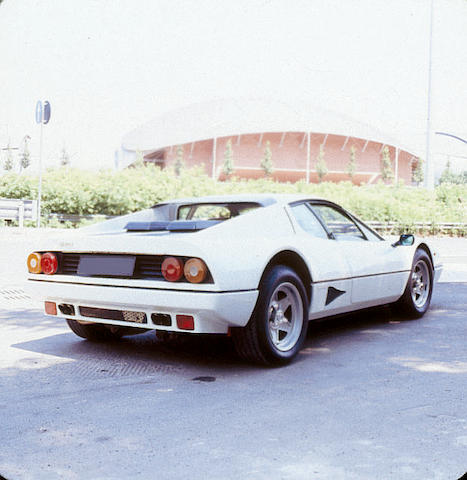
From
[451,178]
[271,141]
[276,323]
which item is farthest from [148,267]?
[271,141]

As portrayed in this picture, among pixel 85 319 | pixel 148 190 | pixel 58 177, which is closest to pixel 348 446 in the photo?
pixel 85 319

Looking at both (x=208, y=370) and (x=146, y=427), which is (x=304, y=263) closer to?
(x=208, y=370)

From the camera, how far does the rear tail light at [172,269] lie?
384cm

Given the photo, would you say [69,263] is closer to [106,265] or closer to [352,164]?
[106,265]

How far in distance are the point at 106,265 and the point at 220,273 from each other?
0.85 meters

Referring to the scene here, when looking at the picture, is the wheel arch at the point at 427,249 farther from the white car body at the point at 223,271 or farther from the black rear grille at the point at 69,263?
the black rear grille at the point at 69,263

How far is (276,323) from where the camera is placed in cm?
432

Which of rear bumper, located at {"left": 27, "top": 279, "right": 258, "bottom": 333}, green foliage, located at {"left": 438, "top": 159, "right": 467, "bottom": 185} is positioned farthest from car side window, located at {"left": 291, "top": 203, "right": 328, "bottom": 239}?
green foliage, located at {"left": 438, "top": 159, "right": 467, "bottom": 185}

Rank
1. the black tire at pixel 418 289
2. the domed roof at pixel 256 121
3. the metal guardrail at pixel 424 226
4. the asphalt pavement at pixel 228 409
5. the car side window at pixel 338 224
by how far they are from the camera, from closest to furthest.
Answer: the asphalt pavement at pixel 228 409 → the car side window at pixel 338 224 → the black tire at pixel 418 289 → the metal guardrail at pixel 424 226 → the domed roof at pixel 256 121

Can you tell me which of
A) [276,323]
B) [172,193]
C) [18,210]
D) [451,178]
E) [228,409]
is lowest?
[228,409]

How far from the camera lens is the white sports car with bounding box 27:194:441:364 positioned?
151 inches

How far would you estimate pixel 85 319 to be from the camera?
4289 mm

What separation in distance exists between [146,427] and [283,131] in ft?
186

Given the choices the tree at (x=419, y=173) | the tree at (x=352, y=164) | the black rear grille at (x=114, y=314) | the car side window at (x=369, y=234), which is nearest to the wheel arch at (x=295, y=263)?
the black rear grille at (x=114, y=314)
